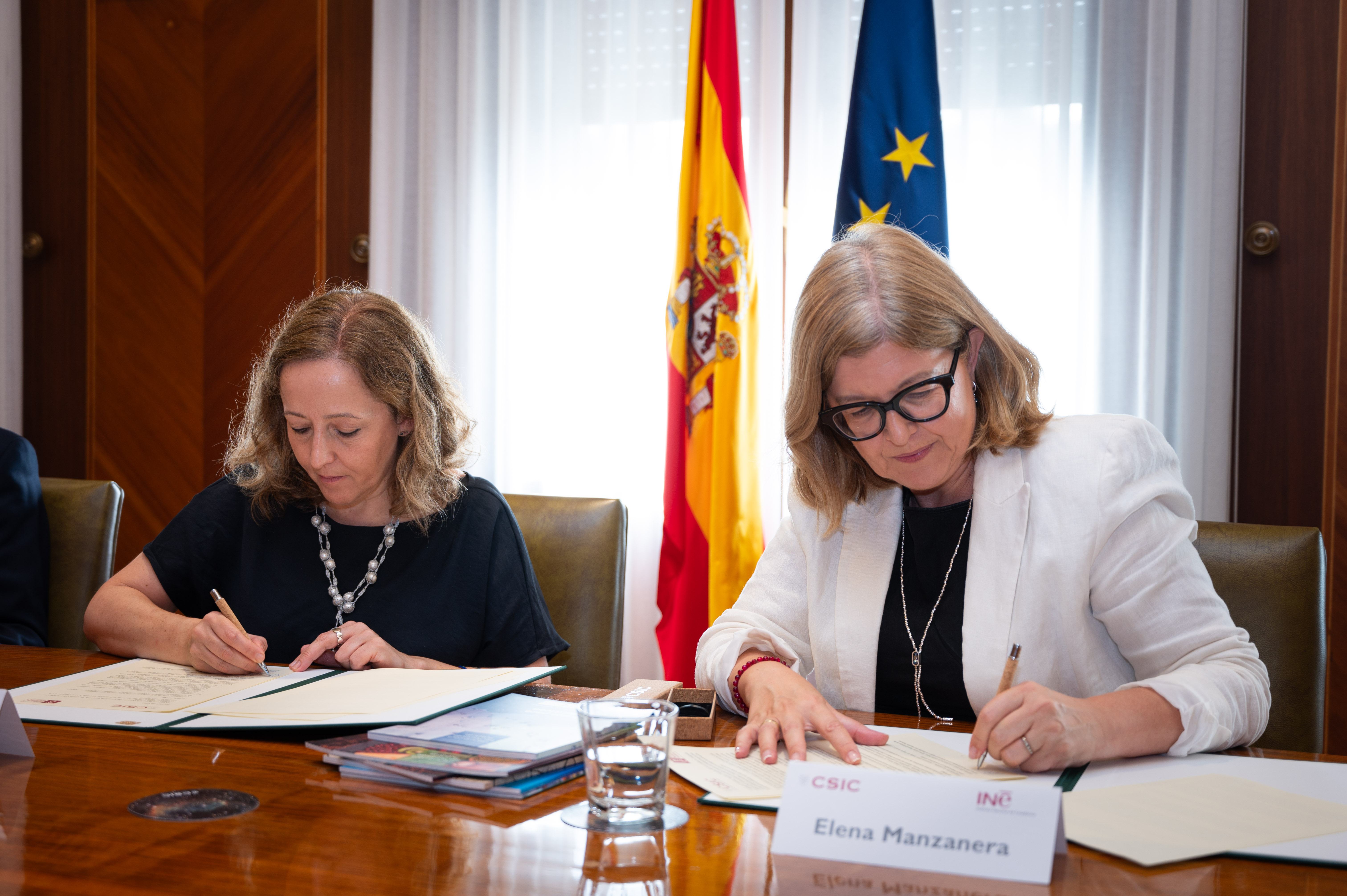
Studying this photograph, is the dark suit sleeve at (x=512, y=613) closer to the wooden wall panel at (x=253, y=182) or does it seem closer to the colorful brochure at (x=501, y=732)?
the colorful brochure at (x=501, y=732)

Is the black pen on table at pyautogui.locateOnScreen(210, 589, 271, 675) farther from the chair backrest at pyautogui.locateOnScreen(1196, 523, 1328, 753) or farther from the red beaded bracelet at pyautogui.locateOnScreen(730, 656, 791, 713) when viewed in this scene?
the chair backrest at pyautogui.locateOnScreen(1196, 523, 1328, 753)

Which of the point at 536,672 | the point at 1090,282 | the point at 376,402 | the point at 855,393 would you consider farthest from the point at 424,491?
the point at 1090,282

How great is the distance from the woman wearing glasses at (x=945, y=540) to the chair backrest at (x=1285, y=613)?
0.72ft

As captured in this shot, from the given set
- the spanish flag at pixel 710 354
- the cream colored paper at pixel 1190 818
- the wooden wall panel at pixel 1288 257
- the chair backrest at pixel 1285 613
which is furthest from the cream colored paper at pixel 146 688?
the wooden wall panel at pixel 1288 257

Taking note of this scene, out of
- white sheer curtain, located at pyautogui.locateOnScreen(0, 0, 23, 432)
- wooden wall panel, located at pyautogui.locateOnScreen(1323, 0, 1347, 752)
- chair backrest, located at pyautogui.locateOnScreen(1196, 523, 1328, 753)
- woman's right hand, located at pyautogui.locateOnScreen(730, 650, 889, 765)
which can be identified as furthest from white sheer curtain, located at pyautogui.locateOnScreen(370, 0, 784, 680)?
woman's right hand, located at pyautogui.locateOnScreen(730, 650, 889, 765)

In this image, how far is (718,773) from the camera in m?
1.09

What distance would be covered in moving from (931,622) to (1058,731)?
0.52 m

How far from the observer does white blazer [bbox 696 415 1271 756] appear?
1356 mm

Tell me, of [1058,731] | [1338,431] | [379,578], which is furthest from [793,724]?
[1338,431]

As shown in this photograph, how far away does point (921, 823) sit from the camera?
836mm

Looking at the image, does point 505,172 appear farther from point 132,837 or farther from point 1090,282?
point 132,837

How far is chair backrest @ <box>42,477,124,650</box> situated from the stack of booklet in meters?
1.29

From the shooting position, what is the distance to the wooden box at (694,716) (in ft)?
4.06

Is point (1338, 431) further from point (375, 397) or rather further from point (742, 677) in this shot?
point (375, 397)
